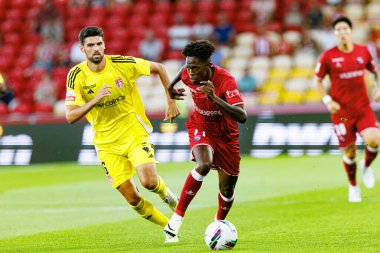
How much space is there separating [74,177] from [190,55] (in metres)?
11.3

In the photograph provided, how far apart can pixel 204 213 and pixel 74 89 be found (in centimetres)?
371

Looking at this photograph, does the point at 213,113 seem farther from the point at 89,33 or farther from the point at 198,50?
the point at 89,33

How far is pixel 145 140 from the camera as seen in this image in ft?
35.3

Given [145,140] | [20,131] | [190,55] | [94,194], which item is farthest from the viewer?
[20,131]

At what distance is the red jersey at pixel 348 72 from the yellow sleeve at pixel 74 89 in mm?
4711

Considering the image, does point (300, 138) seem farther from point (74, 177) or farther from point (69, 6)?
point (69, 6)

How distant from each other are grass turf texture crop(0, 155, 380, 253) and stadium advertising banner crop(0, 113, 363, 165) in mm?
595

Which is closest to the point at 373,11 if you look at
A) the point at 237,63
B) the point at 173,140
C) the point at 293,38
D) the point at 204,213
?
the point at 293,38

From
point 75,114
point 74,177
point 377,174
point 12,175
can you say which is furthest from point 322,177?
point 75,114

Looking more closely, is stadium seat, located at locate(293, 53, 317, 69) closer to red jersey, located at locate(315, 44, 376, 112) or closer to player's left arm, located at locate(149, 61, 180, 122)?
red jersey, located at locate(315, 44, 376, 112)

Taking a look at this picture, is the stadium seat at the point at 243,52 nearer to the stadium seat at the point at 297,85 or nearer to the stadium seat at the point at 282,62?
the stadium seat at the point at 282,62

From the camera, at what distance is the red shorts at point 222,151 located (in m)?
10.0

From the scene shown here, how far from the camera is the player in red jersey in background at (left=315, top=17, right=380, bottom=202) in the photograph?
45.9 ft

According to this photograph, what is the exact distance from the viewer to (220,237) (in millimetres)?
9453
